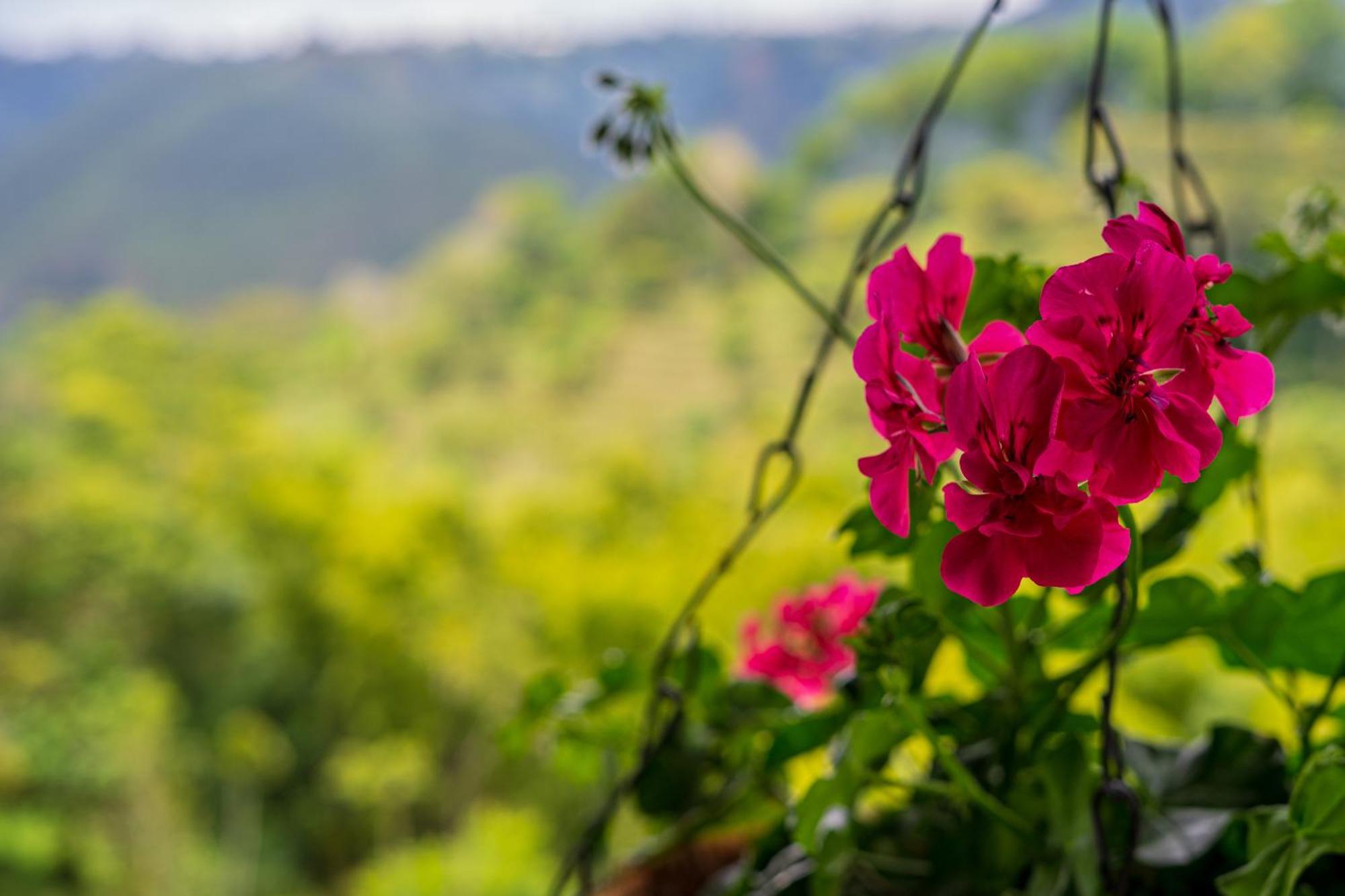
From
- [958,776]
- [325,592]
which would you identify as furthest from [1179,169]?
[325,592]

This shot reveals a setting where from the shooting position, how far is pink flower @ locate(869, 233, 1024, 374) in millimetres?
233

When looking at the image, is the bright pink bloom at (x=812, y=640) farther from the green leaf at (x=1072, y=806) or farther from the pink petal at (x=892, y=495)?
the pink petal at (x=892, y=495)

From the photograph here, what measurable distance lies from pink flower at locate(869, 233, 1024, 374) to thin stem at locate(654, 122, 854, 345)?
111 mm

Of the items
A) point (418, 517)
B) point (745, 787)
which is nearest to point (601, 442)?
point (418, 517)

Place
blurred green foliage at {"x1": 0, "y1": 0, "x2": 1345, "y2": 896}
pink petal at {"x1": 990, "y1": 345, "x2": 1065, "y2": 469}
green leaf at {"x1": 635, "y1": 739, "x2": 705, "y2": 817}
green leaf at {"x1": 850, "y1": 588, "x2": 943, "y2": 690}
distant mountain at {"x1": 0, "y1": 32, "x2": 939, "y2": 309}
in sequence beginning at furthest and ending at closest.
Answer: distant mountain at {"x1": 0, "y1": 32, "x2": 939, "y2": 309} → blurred green foliage at {"x1": 0, "y1": 0, "x2": 1345, "y2": 896} → green leaf at {"x1": 635, "y1": 739, "x2": 705, "y2": 817} → green leaf at {"x1": 850, "y1": 588, "x2": 943, "y2": 690} → pink petal at {"x1": 990, "y1": 345, "x2": 1065, "y2": 469}

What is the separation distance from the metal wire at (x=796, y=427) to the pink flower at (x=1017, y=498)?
0.48 feet

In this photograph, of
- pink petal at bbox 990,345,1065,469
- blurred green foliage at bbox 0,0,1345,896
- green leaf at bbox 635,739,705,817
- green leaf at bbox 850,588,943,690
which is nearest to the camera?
pink petal at bbox 990,345,1065,469

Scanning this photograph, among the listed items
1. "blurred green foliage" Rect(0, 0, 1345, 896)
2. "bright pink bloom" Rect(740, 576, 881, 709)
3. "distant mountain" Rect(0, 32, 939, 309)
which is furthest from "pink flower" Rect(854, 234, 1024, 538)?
"distant mountain" Rect(0, 32, 939, 309)

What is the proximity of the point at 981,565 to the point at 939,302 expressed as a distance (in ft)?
0.22

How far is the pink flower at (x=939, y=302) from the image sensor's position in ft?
0.76

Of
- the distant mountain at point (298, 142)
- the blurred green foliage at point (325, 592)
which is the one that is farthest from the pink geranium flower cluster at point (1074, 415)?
the distant mountain at point (298, 142)

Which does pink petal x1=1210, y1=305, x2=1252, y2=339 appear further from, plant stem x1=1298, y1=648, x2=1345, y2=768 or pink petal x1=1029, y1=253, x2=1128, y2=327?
plant stem x1=1298, y1=648, x2=1345, y2=768

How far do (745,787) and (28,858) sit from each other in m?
4.25

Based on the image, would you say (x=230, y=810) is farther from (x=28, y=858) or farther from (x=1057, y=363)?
(x=1057, y=363)
